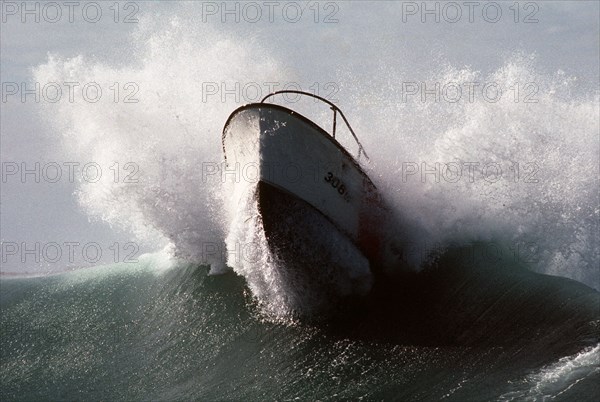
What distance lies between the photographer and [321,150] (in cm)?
1070

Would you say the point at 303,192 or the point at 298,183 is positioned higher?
the point at 298,183

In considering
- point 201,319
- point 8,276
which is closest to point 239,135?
point 201,319

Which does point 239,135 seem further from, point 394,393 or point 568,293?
point 568,293

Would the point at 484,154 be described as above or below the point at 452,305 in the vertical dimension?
above

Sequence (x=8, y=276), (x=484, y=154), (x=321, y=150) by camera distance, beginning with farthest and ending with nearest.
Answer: (x=8, y=276), (x=484, y=154), (x=321, y=150)

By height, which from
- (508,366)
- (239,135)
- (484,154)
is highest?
(239,135)

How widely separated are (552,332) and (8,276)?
16376mm

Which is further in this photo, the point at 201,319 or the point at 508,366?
the point at 201,319

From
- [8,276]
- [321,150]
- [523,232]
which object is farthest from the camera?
[8,276]

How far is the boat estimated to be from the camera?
10453 mm

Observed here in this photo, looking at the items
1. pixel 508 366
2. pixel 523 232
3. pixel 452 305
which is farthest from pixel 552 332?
pixel 523 232

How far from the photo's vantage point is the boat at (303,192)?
1045 centimetres

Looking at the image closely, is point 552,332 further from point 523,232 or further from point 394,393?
point 523,232

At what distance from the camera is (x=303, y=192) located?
1073cm
